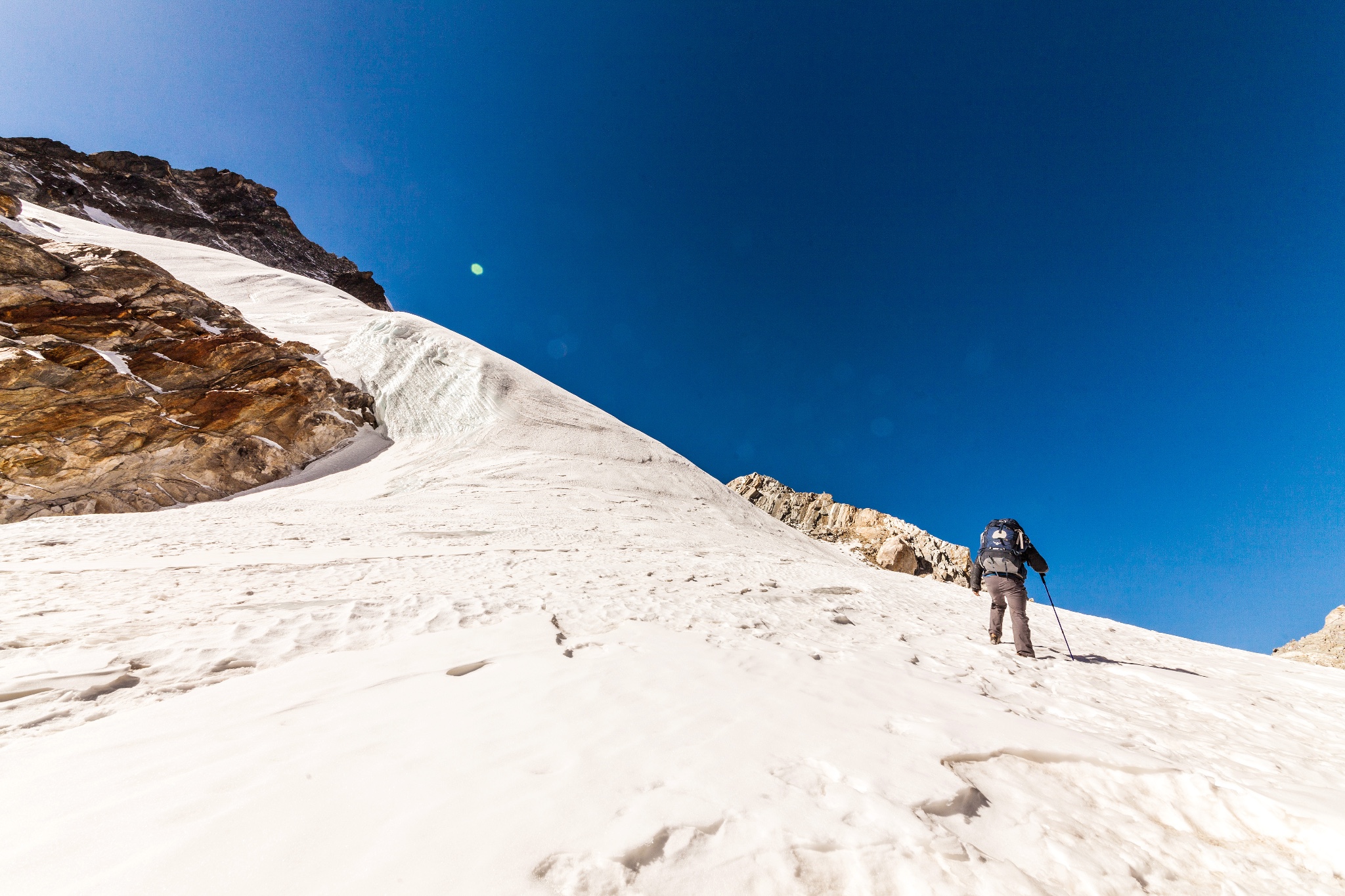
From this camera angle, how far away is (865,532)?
29.7m

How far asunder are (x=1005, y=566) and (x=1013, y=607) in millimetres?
551

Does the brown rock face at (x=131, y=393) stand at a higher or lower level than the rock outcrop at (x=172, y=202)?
lower

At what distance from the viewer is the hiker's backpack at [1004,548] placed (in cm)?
649

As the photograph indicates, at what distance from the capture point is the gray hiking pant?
6016 millimetres

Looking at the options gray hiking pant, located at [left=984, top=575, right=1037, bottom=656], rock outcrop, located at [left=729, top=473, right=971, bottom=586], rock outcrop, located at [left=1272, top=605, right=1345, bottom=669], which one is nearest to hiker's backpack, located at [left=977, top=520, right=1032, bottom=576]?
gray hiking pant, located at [left=984, top=575, right=1037, bottom=656]

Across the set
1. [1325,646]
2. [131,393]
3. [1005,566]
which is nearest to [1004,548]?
[1005,566]

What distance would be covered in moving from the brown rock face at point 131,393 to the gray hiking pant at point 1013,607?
2419 centimetres

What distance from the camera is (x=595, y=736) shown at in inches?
109

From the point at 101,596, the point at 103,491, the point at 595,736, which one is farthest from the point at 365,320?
the point at 595,736

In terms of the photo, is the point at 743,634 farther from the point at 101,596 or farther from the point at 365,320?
the point at 365,320

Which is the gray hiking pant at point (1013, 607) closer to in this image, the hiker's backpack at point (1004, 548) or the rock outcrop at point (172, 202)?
the hiker's backpack at point (1004, 548)

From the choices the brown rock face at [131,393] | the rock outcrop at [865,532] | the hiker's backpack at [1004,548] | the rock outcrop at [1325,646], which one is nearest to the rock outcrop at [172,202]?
the brown rock face at [131,393]

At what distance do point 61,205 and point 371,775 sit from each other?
253ft

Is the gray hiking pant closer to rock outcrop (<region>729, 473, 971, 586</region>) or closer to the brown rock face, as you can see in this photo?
rock outcrop (<region>729, 473, 971, 586</region>)
